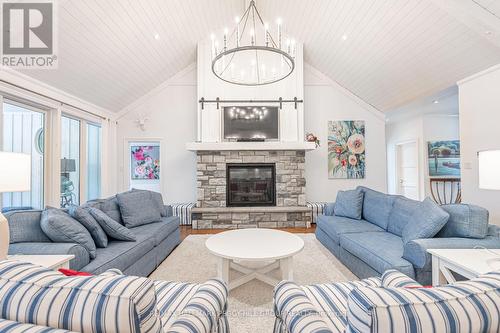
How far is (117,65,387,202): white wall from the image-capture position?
17.4 feet

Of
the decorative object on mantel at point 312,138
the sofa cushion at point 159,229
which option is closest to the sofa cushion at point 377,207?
the decorative object on mantel at point 312,138

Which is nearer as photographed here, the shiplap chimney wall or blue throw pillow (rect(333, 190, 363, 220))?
blue throw pillow (rect(333, 190, 363, 220))

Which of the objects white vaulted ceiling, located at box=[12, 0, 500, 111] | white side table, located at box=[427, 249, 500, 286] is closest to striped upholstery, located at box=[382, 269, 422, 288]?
white side table, located at box=[427, 249, 500, 286]

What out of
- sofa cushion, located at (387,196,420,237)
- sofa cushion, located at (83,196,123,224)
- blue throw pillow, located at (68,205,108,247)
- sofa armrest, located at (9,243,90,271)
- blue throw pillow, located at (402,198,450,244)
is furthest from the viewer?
sofa cushion, located at (83,196,123,224)

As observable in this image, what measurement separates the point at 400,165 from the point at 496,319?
291 inches

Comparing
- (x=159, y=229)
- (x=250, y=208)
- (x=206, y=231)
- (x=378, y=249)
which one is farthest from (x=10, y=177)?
(x=250, y=208)

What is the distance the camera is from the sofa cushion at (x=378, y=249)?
6.14 ft

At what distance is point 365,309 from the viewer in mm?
615

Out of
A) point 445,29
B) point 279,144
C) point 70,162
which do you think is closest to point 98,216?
point 70,162

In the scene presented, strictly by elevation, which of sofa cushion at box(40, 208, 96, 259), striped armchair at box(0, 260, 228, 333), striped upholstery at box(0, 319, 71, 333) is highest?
striped armchair at box(0, 260, 228, 333)

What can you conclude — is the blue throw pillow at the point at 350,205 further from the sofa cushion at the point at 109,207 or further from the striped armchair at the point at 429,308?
the sofa cushion at the point at 109,207

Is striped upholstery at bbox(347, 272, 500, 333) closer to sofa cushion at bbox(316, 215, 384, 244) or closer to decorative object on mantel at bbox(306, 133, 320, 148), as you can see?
sofa cushion at bbox(316, 215, 384, 244)

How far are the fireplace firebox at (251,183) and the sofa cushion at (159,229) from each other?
1.70m

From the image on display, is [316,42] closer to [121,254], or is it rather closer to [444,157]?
[444,157]
